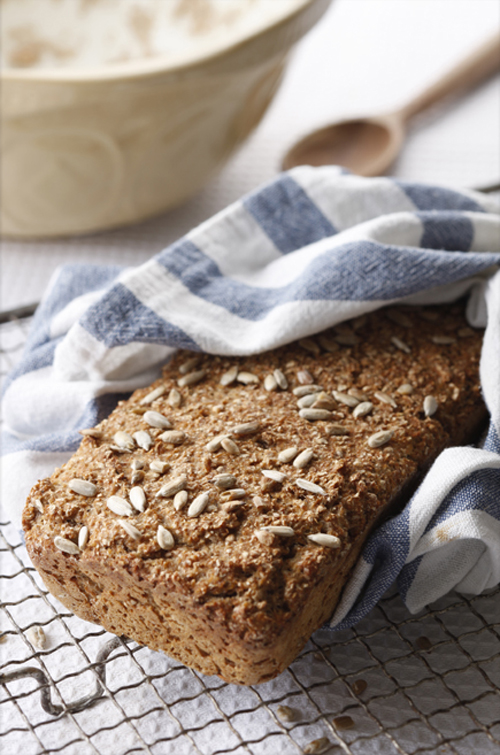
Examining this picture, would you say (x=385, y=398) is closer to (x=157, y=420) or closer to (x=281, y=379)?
(x=281, y=379)

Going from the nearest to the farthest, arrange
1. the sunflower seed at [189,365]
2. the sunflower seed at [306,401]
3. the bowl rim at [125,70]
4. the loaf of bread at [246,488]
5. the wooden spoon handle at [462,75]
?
the loaf of bread at [246,488], the sunflower seed at [306,401], the sunflower seed at [189,365], the bowl rim at [125,70], the wooden spoon handle at [462,75]

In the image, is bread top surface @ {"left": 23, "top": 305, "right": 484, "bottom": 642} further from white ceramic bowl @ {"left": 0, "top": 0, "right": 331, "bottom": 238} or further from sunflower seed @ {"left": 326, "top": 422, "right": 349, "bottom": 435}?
white ceramic bowl @ {"left": 0, "top": 0, "right": 331, "bottom": 238}

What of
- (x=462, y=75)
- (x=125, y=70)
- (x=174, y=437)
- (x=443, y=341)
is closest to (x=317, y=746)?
(x=174, y=437)

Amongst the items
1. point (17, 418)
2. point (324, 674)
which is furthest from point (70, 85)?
point (324, 674)

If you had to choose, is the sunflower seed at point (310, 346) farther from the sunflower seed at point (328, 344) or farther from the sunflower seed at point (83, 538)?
the sunflower seed at point (83, 538)

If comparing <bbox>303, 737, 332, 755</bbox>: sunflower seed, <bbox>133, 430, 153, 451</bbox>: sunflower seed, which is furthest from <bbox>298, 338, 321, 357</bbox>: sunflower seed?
<bbox>303, 737, 332, 755</bbox>: sunflower seed

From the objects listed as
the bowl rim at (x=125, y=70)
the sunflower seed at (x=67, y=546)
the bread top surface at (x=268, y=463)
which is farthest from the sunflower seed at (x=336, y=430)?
the bowl rim at (x=125, y=70)
